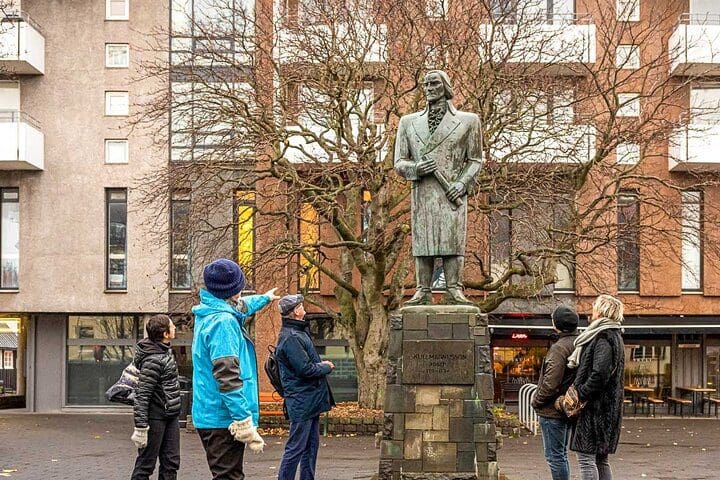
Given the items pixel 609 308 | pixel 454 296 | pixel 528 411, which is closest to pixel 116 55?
pixel 528 411

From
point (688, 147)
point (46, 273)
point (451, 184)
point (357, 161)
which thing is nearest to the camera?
point (451, 184)

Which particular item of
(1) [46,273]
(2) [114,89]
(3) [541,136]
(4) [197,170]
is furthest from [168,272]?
(3) [541,136]

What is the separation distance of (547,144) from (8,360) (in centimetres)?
1826

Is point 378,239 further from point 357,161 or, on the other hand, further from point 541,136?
point 541,136

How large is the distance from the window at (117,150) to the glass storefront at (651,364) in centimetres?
1671

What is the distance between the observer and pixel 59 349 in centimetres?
3025

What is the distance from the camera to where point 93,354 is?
30266mm

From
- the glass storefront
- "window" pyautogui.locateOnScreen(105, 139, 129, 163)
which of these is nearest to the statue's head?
"window" pyautogui.locateOnScreen(105, 139, 129, 163)

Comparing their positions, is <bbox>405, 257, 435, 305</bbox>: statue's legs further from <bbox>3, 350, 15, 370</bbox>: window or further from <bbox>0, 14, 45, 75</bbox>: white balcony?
<bbox>3, 350, 15, 370</bbox>: window

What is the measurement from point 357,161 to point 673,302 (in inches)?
508

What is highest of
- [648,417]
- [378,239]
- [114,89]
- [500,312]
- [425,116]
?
[114,89]

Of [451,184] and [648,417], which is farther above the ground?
[451,184]

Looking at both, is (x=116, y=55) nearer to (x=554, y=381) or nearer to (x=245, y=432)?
(x=554, y=381)

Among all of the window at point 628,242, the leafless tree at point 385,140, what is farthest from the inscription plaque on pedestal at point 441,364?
the window at point 628,242
